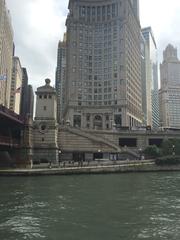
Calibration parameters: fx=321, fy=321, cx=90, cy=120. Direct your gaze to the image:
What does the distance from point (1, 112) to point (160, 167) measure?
44.1 metres

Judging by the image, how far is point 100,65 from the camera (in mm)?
179125

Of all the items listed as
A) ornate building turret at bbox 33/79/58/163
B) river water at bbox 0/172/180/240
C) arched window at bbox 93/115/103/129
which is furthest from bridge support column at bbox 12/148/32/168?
arched window at bbox 93/115/103/129

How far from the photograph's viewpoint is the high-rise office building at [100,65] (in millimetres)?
170375

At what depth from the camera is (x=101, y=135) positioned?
107m

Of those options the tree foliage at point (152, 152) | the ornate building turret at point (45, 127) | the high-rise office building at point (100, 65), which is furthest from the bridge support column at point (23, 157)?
the high-rise office building at point (100, 65)

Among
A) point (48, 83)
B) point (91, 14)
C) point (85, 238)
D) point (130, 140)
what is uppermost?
point (91, 14)

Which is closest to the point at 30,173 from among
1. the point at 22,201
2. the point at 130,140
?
the point at 22,201

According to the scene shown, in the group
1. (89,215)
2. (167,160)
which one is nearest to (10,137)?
(167,160)

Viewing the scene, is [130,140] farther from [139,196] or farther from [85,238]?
[85,238]

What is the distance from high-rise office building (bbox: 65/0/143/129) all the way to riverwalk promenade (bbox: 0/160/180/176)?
80.6 m

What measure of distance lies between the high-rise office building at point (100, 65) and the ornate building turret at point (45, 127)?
246ft

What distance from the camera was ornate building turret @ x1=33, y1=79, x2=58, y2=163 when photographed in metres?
88.2

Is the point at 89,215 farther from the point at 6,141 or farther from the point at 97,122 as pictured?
the point at 97,122

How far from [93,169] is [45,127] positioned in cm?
2358
